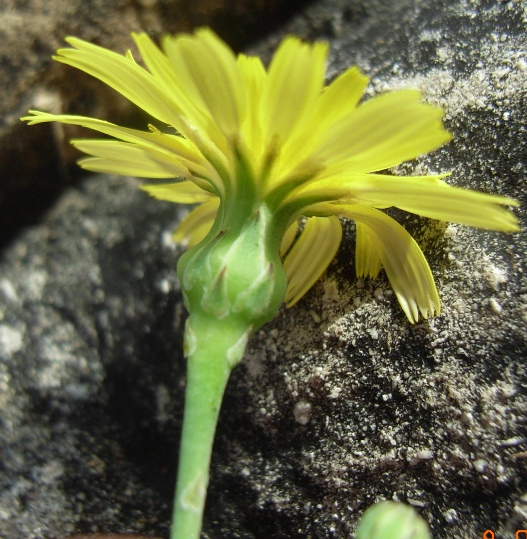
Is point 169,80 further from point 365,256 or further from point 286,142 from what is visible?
point 365,256

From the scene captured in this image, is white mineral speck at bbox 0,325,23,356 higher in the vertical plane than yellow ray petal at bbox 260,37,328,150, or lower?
higher

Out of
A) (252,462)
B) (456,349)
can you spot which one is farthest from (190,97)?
(252,462)

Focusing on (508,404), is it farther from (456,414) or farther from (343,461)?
(343,461)

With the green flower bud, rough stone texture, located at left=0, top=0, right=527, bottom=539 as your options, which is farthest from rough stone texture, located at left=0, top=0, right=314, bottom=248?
the green flower bud

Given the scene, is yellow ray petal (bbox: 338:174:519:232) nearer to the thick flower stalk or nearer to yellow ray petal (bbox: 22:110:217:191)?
the thick flower stalk

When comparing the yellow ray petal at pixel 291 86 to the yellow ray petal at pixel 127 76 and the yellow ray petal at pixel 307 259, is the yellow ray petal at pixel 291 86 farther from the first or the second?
the yellow ray petal at pixel 307 259

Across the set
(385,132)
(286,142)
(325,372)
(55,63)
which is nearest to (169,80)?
(286,142)
